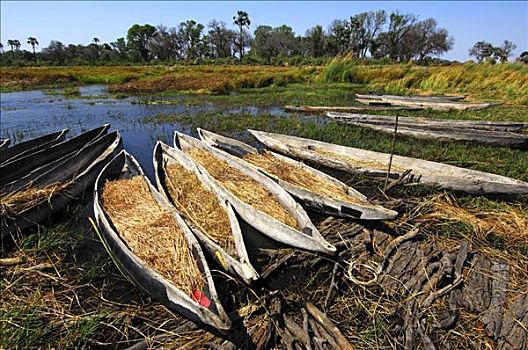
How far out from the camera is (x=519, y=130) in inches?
404

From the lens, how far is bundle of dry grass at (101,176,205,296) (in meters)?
3.73

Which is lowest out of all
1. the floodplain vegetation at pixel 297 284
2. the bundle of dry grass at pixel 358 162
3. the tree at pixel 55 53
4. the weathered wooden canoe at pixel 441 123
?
the floodplain vegetation at pixel 297 284

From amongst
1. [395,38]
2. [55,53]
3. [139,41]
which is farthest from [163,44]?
[395,38]

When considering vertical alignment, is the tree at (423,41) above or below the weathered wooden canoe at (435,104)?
above

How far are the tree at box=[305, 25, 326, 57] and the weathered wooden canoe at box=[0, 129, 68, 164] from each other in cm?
6006

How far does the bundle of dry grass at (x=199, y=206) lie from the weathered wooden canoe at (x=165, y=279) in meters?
0.40

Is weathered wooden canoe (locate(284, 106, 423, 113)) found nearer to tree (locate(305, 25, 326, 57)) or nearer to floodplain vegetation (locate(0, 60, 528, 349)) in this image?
floodplain vegetation (locate(0, 60, 528, 349))


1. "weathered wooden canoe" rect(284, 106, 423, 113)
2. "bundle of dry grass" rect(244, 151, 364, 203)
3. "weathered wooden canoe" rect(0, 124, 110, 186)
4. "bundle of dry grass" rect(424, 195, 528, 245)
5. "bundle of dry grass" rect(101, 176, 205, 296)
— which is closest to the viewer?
"bundle of dry grass" rect(101, 176, 205, 296)

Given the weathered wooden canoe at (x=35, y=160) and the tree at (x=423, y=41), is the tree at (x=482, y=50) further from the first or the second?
the weathered wooden canoe at (x=35, y=160)

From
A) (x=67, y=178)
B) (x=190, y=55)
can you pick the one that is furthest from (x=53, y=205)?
(x=190, y=55)

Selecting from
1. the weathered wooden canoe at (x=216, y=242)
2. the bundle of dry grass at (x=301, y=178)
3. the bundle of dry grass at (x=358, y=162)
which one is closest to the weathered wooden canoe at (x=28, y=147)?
the weathered wooden canoe at (x=216, y=242)

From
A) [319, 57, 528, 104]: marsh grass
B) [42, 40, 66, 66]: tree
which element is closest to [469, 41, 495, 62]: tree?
[319, 57, 528, 104]: marsh grass

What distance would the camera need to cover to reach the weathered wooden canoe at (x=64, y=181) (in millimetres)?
4938

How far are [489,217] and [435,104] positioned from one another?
36.3 ft
